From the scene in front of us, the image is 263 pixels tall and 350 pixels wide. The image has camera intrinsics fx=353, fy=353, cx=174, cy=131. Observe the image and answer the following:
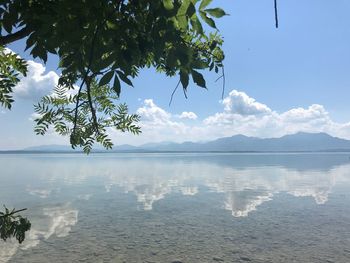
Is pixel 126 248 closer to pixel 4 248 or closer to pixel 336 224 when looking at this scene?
pixel 4 248

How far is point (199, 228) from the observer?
75.5 feet

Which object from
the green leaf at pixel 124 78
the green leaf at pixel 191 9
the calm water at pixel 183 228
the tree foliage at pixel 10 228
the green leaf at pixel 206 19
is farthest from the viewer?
the calm water at pixel 183 228

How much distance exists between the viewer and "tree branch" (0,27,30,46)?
9.88ft

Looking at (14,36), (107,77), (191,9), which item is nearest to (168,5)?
(191,9)

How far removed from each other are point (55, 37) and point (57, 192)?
141ft

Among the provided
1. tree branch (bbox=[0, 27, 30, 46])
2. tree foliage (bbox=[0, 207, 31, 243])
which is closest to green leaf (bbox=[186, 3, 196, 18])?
tree branch (bbox=[0, 27, 30, 46])

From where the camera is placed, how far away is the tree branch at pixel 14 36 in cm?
301

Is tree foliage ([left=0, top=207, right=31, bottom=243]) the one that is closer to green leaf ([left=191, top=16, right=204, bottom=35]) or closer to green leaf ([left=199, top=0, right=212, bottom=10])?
green leaf ([left=191, top=16, right=204, bottom=35])

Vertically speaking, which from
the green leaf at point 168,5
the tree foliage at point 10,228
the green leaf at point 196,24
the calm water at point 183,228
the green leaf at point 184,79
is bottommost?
the calm water at point 183,228

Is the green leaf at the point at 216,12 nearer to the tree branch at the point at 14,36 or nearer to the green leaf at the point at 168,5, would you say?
the green leaf at the point at 168,5

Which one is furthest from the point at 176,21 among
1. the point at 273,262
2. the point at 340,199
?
the point at 340,199

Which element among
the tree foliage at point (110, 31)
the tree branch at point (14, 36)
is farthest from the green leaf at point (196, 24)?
the tree branch at point (14, 36)

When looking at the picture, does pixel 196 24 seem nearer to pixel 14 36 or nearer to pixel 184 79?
pixel 184 79

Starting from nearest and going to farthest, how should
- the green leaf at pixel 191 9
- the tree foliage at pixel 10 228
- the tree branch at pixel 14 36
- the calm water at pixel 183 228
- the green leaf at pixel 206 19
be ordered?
the green leaf at pixel 191 9, the green leaf at pixel 206 19, the tree branch at pixel 14 36, the tree foliage at pixel 10 228, the calm water at pixel 183 228
